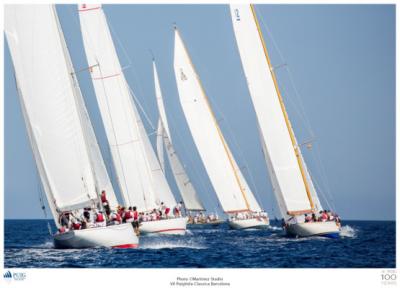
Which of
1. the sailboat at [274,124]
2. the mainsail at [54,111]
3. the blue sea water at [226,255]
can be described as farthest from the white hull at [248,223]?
the mainsail at [54,111]

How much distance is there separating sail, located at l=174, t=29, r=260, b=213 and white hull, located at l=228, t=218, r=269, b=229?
9.29 ft

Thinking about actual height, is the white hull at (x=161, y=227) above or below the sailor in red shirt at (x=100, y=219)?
below

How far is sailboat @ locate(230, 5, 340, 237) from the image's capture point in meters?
31.9

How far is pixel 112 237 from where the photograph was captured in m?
26.5

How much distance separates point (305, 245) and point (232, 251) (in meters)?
2.80

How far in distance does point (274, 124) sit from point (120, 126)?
7165 mm

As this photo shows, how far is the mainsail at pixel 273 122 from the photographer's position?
3197 centimetres

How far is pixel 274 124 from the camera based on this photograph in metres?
32.3

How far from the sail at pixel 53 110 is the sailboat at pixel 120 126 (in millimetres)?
8144
